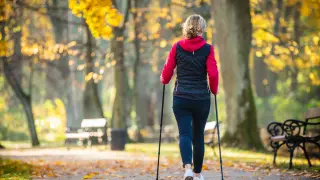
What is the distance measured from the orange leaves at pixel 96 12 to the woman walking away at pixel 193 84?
24.0 ft

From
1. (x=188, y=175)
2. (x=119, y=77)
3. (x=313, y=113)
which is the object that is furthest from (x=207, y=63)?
(x=119, y=77)

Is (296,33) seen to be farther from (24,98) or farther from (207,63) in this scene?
(207,63)

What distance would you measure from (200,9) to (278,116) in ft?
34.7

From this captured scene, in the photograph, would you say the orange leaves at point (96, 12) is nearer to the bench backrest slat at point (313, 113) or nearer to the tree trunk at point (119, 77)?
the bench backrest slat at point (313, 113)

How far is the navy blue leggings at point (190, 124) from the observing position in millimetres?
9070

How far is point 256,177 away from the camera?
11094 mm

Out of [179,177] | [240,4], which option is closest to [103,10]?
[240,4]

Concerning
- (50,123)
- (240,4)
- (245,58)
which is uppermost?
(240,4)

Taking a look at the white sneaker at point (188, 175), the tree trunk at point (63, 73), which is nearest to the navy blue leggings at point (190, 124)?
the white sneaker at point (188, 175)

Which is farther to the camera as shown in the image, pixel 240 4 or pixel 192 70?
pixel 240 4

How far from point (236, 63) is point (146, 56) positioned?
13870mm

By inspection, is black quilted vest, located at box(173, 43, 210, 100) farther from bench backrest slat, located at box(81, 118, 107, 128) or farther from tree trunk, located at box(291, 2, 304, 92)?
tree trunk, located at box(291, 2, 304, 92)

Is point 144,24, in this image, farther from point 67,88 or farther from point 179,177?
point 179,177

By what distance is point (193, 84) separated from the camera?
30.0ft
